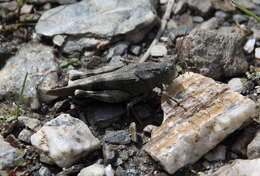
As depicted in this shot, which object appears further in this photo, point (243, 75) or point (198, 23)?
point (198, 23)

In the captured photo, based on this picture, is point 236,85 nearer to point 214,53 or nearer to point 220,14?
point 214,53

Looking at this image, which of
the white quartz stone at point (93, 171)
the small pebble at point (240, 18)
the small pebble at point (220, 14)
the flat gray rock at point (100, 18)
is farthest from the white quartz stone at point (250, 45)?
the white quartz stone at point (93, 171)

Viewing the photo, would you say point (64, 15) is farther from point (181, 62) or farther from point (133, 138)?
point (133, 138)

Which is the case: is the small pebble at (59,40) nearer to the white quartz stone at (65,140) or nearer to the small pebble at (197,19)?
the white quartz stone at (65,140)

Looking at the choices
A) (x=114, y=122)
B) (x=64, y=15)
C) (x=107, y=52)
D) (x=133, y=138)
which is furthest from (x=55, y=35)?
(x=133, y=138)

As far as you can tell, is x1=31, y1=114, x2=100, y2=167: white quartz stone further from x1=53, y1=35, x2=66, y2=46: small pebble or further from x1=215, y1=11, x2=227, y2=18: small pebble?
x1=215, y1=11, x2=227, y2=18: small pebble

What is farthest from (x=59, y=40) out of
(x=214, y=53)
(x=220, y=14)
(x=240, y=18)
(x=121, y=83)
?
(x=240, y=18)

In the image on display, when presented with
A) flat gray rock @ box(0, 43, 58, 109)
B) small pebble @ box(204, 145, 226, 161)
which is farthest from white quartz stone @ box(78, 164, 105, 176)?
flat gray rock @ box(0, 43, 58, 109)
